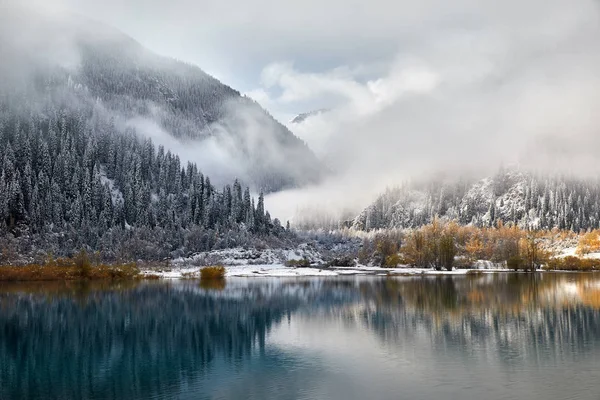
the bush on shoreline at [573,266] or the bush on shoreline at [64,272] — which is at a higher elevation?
the bush on shoreline at [64,272]

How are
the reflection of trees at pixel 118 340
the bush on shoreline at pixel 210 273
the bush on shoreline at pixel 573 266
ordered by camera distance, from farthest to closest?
the bush on shoreline at pixel 573 266 < the bush on shoreline at pixel 210 273 < the reflection of trees at pixel 118 340

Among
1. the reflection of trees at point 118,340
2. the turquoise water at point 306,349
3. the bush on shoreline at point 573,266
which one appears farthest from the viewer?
the bush on shoreline at point 573,266

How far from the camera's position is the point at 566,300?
7688 centimetres

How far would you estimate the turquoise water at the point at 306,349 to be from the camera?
32094 mm

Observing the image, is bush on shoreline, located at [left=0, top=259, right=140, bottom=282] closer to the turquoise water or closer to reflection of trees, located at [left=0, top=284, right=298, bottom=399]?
reflection of trees, located at [left=0, top=284, right=298, bottom=399]

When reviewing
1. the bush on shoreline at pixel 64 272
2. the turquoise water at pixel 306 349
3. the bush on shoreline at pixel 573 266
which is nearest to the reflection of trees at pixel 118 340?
the turquoise water at pixel 306 349

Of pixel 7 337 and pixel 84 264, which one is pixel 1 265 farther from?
pixel 7 337

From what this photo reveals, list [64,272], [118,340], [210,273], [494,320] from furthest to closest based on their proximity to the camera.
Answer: [210,273]
[64,272]
[494,320]
[118,340]

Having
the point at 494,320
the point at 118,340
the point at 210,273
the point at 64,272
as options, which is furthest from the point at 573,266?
the point at 118,340

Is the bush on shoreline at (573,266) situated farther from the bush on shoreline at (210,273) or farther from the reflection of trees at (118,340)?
the reflection of trees at (118,340)

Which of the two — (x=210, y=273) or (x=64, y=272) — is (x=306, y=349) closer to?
(x=210, y=273)

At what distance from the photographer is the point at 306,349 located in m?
44.6

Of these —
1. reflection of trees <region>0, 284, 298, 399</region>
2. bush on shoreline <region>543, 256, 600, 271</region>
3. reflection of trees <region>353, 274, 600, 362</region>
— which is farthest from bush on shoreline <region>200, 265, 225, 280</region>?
bush on shoreline <region>543, 256, 600, 271</region>

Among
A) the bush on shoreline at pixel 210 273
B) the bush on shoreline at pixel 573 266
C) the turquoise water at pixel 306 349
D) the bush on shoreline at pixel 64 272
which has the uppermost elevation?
the bush on shoreline at pixel 64 272
